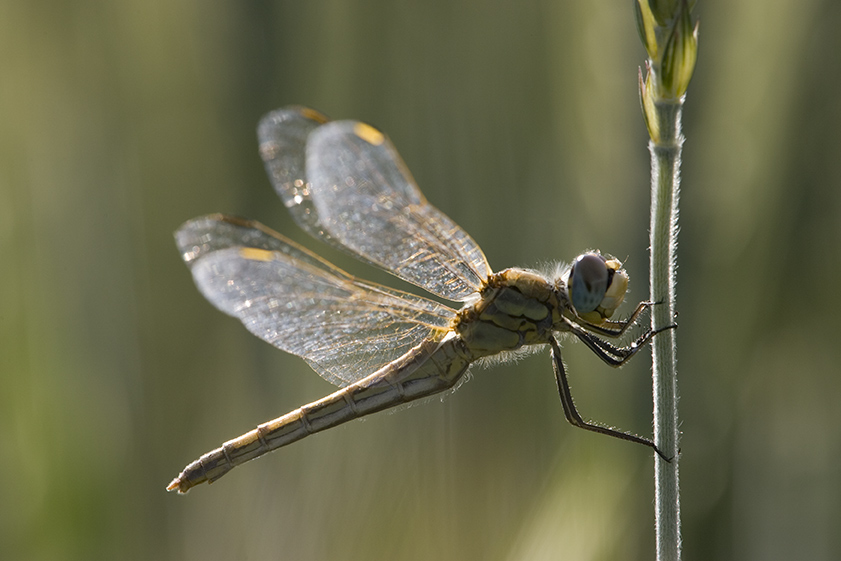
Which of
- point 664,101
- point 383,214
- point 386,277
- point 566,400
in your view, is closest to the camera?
point 664,101

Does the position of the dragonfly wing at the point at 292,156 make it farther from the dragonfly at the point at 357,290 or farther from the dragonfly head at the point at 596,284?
the dragonfly head at the point at 596,284

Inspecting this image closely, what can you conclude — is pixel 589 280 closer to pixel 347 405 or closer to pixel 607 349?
pixel 607 349

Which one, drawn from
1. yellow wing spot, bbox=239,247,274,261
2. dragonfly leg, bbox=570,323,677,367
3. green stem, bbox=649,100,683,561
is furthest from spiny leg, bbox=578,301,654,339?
yellow wing spot, bbox=239,247,274,261

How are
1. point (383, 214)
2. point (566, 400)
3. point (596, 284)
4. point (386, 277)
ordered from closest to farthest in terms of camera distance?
point (596, 284)
point (566, 400)
point (383, 214)
point (386, 277)

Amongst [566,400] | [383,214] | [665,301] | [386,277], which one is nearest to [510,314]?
[566,400]

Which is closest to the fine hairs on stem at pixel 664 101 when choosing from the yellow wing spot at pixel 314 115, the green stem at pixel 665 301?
the green stem at pixel 665 301

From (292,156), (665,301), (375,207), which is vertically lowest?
(665,301)

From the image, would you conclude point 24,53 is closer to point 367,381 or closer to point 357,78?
point 357,78
